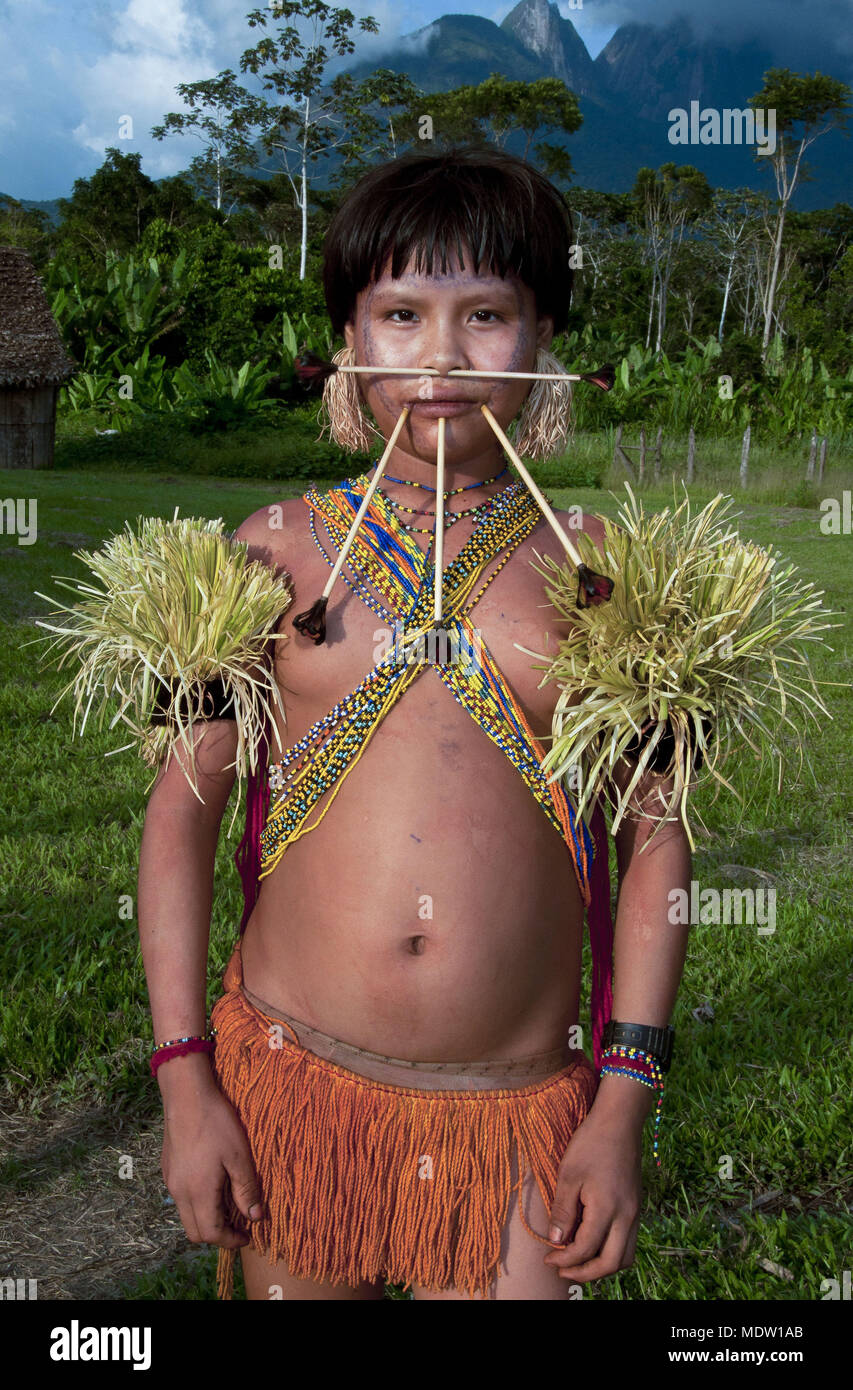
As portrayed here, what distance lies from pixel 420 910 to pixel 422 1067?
0.24m

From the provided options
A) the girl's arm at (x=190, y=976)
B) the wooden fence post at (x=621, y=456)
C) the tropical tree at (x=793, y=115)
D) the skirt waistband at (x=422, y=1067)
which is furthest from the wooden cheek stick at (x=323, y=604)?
the tropical tree at (x=793, y=115)

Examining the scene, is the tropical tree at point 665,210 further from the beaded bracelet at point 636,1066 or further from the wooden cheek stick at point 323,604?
the beaded bracelet at point 636,1066

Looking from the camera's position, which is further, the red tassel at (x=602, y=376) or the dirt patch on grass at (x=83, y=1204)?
the dirt patch on grass at (x=83, y=1204)

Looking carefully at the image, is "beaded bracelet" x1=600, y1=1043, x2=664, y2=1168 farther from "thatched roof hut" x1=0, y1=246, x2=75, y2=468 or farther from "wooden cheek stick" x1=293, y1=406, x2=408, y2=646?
"thatched roof hut" x1=0, y1=246, x2=75, y2=468

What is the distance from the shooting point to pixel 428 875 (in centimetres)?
168

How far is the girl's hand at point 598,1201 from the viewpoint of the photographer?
5.18 ft

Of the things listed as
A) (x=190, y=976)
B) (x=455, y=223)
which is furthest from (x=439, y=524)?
(x=190, y=976)

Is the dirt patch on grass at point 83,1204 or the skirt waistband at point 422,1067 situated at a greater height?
the skirt waistband at point 422,1067

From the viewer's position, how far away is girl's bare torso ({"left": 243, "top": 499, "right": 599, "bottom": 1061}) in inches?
66.2

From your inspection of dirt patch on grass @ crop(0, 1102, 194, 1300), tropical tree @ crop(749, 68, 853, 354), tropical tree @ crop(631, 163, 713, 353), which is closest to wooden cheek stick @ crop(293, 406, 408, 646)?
dirt patch on grass @ crop(0, 1102, 194, 1300)

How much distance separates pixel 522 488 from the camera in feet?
6.19

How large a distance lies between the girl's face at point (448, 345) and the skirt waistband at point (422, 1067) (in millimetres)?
891

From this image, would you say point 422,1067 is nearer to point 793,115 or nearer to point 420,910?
point 420,910

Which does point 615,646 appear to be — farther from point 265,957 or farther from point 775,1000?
point 775,1000
